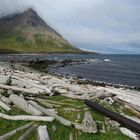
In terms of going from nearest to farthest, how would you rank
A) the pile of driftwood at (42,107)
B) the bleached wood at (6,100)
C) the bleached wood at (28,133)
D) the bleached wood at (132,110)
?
1. the bleached wood at (28,133)
2. the pile of driftwood at (42,107)
3. the bleached wood at (6,100)
4. the bleached wood at (132,110)

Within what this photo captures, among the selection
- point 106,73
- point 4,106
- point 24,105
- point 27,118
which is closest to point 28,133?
point 27,118

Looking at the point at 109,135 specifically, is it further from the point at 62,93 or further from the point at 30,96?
the point at 62,93

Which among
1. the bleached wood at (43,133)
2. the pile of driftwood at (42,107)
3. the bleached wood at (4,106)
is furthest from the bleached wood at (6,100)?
the bleached wood at (43,133)

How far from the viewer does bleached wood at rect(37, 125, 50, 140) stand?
12.5m

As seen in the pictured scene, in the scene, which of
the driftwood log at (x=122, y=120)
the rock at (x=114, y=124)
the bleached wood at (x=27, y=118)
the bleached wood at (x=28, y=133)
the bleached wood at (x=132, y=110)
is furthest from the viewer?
the bleached wood at (x=132, y=110)

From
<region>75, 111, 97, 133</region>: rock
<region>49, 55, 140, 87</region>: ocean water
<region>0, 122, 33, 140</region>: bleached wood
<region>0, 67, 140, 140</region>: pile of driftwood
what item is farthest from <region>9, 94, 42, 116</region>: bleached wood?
<region>49, 55, 140, 87</region>: ocean water

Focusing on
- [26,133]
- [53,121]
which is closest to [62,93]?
[53,121]

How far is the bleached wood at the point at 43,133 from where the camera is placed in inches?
491

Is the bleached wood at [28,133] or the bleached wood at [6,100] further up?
the bleached wood at [6,100]

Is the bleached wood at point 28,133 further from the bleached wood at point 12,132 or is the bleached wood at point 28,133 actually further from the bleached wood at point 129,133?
the bleached wood at point 129,133

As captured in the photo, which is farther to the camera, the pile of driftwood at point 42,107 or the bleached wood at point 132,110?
the bleached wood at point 132,110

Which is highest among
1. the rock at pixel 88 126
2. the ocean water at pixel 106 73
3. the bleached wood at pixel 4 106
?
the bleached wood at pixel 4 106

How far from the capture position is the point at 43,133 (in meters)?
12.8

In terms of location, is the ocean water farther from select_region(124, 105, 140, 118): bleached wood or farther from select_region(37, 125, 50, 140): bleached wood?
select_region(37, 125, 50, 140): bleached wood
